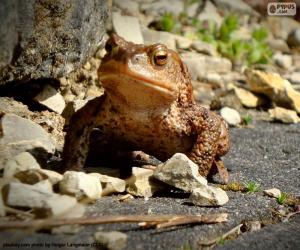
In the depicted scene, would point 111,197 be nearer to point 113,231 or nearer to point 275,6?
point 113,231

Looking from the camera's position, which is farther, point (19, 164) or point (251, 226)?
point (251, 226)

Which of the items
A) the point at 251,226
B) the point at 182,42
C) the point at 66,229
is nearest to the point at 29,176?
the point at 66,229

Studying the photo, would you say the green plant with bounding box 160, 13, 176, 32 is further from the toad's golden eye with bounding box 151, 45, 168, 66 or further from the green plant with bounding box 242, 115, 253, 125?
the toad's golden eye with bounding box 151, 45, 168, 66

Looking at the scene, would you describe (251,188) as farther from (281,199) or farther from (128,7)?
(128,7)

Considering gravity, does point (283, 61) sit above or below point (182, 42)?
below

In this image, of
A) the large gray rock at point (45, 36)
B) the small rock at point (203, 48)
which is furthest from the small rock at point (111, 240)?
the small rock at point (203, 48)

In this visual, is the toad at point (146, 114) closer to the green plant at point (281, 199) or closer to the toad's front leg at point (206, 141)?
the toad's front leg at point (206, 141)
